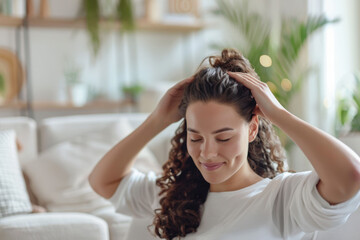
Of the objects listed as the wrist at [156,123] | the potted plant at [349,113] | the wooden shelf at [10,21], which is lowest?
the potted plant at [349,113]

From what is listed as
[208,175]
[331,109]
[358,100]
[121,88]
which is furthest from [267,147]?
[121,88]

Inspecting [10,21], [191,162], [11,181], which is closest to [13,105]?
[10,21]

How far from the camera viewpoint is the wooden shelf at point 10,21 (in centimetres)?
454

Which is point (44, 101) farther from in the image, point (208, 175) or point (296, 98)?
point (208, 175)

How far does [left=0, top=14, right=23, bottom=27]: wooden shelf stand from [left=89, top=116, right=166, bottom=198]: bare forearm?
3215mm

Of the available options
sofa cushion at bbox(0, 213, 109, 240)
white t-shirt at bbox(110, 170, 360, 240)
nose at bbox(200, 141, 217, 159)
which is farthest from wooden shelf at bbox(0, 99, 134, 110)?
nose at bbox(200, 141, 217, 159)

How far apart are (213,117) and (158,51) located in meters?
4.03

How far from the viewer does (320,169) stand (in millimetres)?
1160

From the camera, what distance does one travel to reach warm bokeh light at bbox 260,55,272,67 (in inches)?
147

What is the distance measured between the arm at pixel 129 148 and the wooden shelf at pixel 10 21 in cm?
320

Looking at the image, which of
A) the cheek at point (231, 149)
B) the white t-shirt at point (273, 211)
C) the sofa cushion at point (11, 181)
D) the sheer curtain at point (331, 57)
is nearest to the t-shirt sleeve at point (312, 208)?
the white t-shirt at point (273, 211)

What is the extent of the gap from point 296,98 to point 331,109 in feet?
0.94

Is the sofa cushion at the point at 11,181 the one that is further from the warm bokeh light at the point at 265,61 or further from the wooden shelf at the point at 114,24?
the wooden shelf at the point at 114,24

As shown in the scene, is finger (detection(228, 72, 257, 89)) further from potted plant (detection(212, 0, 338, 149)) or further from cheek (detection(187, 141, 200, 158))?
potted plant (detection(212, 0, 338, 149))
